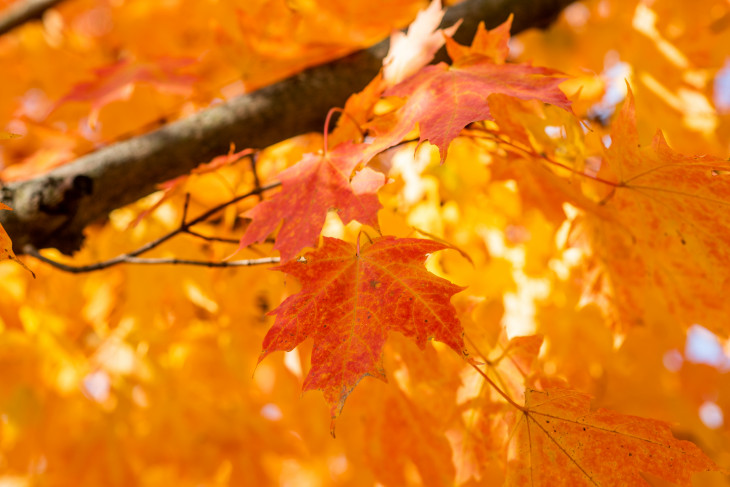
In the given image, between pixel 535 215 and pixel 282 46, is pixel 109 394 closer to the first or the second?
pixel 282 46

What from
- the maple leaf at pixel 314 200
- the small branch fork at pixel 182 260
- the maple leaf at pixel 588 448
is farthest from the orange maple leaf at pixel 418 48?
the maple leaf at pixel 588 448

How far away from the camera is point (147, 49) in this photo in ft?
8.04

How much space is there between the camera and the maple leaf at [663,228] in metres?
0.90

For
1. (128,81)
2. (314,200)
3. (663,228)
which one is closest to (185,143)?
(128,81)

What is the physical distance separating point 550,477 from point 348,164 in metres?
0.60

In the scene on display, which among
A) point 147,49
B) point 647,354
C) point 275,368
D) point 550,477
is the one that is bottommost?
point 647,354

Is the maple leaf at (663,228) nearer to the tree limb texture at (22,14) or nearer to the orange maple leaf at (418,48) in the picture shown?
the orange maple leaf at (418,48)

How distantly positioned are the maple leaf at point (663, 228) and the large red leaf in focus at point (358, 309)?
0.41 meters

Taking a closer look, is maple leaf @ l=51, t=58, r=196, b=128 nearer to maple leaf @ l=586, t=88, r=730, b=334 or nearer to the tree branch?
the tree branch

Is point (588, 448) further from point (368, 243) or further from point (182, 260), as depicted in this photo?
point (182, 260)

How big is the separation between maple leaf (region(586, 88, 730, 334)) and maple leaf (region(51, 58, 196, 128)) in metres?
1.16

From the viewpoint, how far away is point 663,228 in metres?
1.01

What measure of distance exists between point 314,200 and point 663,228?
66cm

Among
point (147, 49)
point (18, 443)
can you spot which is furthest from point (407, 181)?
point (18, 443)
